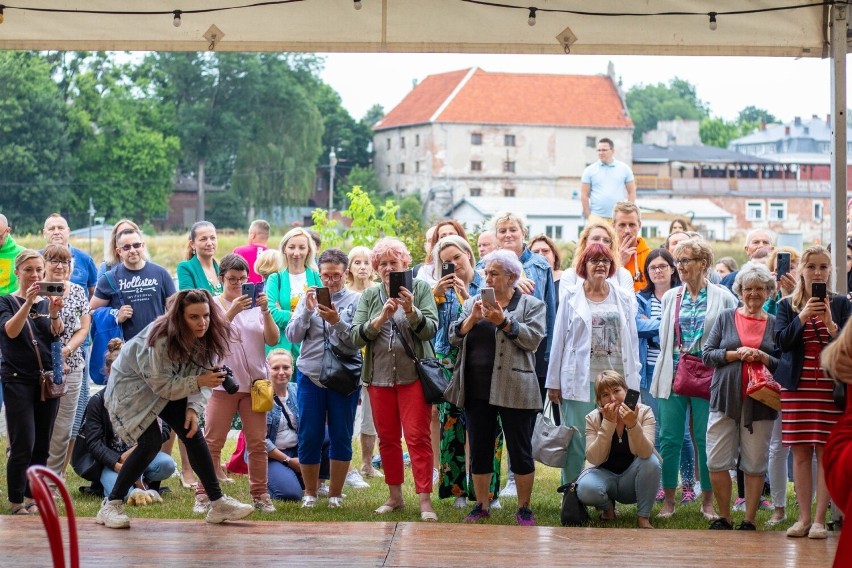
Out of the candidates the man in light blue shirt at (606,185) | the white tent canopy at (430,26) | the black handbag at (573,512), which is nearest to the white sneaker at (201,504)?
the black handbag at (573,512)

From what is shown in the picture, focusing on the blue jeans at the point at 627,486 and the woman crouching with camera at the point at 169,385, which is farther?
the blue jeans at the point at 627,486

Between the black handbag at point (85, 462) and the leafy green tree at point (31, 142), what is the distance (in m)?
49.6

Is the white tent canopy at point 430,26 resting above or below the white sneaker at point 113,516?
above

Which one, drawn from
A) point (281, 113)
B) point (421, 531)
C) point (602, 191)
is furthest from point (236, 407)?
point (281, 113)

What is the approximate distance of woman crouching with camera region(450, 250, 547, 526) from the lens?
7.20 meters

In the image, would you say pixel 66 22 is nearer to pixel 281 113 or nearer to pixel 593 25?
pixel 593 25

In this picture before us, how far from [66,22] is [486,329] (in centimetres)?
312

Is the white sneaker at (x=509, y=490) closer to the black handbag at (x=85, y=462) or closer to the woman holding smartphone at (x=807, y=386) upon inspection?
the woman holding smartphone at (x=807, y=386)

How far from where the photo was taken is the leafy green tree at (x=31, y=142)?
5669 cm

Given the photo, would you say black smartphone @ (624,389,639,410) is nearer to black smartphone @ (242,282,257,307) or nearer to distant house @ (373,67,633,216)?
black smartphone @ (242,282,257,307)

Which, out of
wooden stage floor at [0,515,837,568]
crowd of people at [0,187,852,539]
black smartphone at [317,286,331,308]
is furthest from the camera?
black smartphone at [317,286,331,308]

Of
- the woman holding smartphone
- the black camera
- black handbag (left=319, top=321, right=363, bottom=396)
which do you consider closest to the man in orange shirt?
the woman holding smartphone

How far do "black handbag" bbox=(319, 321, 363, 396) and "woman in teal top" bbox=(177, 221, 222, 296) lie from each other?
1.59m

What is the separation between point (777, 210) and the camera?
91062mm
